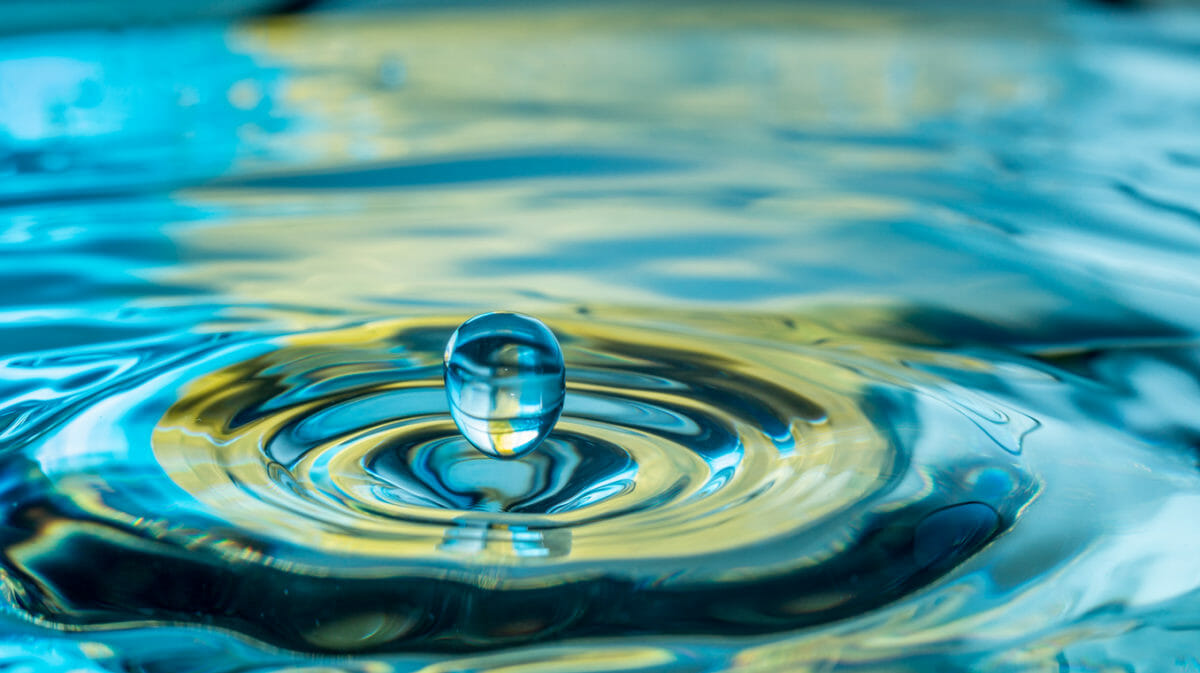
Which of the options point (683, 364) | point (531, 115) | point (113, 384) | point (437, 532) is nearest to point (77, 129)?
point (531, 115)

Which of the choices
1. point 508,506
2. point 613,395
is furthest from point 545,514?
point 613,395

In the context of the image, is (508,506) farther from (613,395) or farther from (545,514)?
(613,395)

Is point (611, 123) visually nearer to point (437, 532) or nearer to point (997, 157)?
point (997, 157)

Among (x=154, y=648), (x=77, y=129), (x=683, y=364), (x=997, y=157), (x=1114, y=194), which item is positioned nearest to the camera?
(x=154, y=648)
